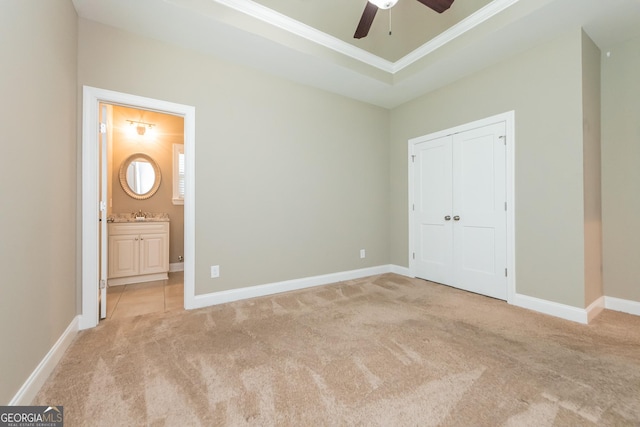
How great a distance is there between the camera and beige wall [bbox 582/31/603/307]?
246cm

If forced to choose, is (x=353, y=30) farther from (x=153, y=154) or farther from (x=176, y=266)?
(x=176, y=266)

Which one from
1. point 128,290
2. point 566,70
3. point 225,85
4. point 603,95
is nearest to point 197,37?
point 225,85

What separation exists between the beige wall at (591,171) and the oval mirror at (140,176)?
5592 millimetres

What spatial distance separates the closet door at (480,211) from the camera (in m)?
2.99

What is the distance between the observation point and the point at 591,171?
255cm

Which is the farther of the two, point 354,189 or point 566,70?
point 354,189

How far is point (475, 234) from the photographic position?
3248 mm

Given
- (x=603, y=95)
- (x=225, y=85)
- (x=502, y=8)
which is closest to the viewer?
(x=502, y=8)

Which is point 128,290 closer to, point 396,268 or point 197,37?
point 197,37

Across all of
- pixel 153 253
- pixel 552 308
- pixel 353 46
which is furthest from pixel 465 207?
pixel 153 253

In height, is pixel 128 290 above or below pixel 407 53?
below

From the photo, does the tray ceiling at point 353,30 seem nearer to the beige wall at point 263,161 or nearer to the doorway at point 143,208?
the beige wall at point 263,161

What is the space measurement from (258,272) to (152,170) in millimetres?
2820

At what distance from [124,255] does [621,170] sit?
598 centimetres
